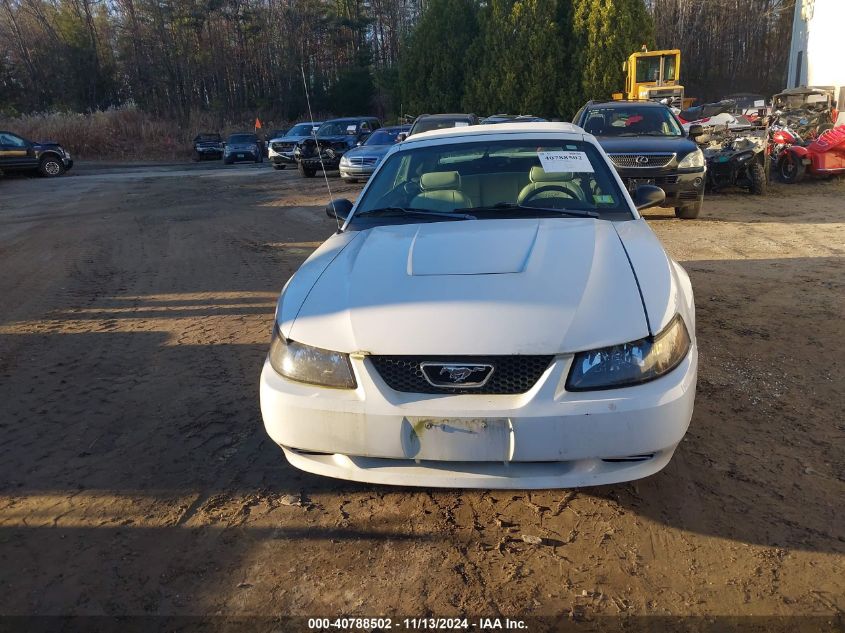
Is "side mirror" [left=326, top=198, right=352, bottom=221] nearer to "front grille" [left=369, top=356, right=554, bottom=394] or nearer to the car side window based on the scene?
"front grille" [left=369, top=356, right=554, bottom=394]

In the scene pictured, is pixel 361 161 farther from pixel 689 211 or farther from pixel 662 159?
pixel 689 211

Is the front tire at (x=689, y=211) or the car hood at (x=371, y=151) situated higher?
the car hood at (x=371, y=151)

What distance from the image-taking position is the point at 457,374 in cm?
248

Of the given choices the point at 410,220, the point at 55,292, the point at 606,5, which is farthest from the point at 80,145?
the point at 410,220

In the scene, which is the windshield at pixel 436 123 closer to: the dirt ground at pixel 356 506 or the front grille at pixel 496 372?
the dirt ground at pixel 356 506

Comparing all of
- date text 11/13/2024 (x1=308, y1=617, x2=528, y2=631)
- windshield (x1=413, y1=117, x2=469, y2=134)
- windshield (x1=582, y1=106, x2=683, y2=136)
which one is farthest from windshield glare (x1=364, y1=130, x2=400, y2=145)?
date text 11/13/2024 (x1=308, y1=617, x2=528, y2=631)

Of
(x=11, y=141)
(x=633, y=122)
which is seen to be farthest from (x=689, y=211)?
(x=11, y=141)

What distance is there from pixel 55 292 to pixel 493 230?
5.49 meters

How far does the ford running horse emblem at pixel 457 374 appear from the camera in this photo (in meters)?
2.46

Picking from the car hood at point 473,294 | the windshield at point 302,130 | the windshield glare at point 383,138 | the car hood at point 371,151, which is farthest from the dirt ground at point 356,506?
the windshield at point 302,130

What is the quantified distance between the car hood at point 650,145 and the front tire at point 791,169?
4.68 m

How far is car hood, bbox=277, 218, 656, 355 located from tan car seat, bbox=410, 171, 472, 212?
1.86 ft

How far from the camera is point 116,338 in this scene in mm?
5402

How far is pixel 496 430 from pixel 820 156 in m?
13.3
